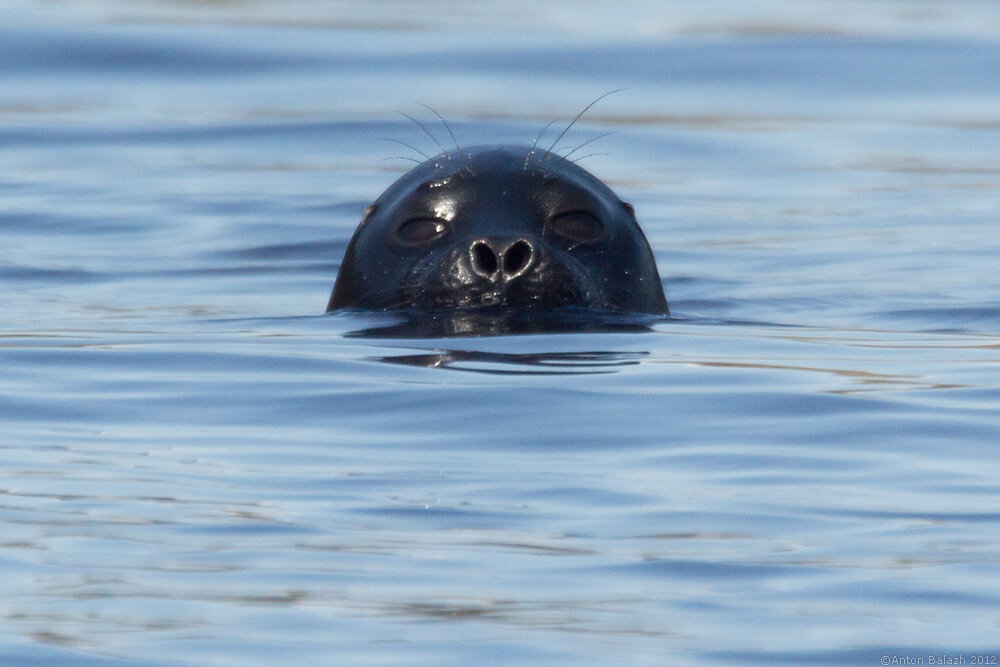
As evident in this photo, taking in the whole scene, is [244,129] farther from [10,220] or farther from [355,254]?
[355,254]

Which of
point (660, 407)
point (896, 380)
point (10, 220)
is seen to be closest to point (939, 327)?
point (896, 380)

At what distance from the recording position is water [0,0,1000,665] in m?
3.68

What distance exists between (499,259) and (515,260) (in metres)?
0.05

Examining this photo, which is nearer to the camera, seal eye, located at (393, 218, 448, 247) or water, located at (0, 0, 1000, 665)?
water, located at (0, 0, 1000, 665)

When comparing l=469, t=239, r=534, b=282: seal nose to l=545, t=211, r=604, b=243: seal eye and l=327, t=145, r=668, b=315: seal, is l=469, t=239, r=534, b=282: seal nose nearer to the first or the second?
l=327, t=145, r=668, b=315: seal

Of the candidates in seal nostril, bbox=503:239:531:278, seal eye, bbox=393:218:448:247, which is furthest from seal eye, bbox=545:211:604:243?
seal eye, bbox=393:218:448:247

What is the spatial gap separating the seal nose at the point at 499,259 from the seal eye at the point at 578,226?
252 mm

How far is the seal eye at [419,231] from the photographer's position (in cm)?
713

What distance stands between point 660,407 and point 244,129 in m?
8.89

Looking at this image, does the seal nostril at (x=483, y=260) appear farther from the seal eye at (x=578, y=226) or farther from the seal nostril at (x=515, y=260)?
the seal eye at (x=578, y=226)

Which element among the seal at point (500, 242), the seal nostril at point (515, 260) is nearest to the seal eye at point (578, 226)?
the seal at point (500, 242)

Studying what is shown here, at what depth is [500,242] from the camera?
683cm

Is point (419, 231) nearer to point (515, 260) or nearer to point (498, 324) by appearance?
point (515, 260)

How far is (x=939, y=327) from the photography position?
27.2 ft
